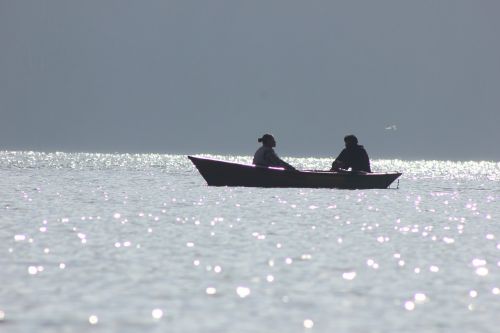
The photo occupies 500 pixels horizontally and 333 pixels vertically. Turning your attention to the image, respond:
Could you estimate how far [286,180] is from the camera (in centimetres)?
5538

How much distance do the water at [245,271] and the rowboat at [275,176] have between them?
11.3 m

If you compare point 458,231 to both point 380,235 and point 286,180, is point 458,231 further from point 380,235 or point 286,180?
point 286,180

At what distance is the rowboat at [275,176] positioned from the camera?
2148 inches

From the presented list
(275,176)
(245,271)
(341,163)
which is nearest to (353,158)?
(341,163)

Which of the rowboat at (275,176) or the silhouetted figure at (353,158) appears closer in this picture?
the rowboat at (275,176)

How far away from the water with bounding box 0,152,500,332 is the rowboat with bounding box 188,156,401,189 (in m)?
11.3

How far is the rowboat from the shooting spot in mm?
54562

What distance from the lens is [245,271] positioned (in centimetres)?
2241

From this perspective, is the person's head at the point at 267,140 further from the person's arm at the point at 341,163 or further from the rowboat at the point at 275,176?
the person's arm at the point at 341,163

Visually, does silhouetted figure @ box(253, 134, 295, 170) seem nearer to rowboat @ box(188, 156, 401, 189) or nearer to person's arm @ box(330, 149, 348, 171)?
rowboat @ box(188, 156, 401, 189)

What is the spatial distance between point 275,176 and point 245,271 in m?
32.8

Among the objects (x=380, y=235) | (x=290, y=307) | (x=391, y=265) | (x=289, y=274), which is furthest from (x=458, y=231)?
(x=290, y=307)

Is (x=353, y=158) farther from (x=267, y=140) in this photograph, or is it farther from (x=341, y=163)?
(x=267, y=140)

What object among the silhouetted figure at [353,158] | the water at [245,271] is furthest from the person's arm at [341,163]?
the water at [245,271]
